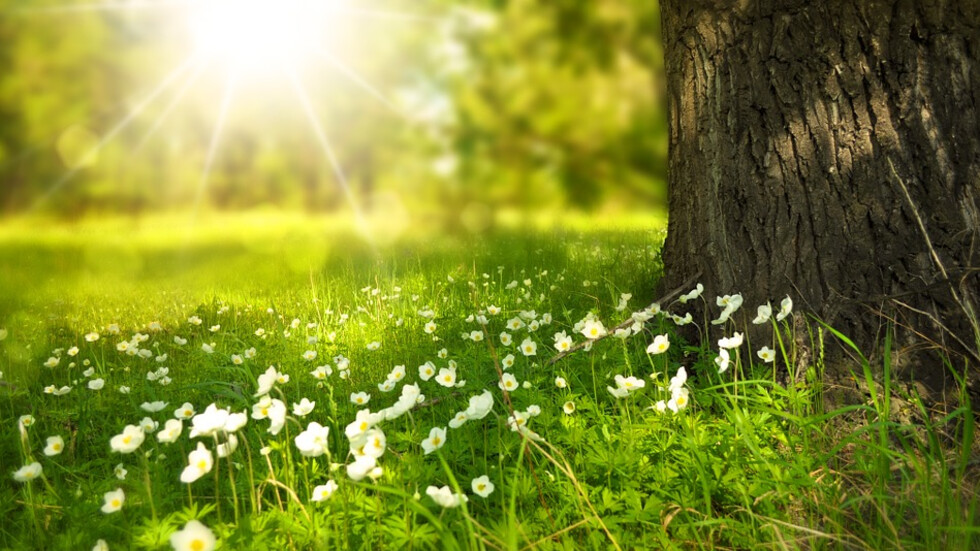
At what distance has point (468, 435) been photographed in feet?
5.44

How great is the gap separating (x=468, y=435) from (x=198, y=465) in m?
0.67

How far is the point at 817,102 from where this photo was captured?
6.38 ft

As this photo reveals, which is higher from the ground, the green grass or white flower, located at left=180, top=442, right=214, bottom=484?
white flower, located at left=180, top=442, right=214, bottom=484

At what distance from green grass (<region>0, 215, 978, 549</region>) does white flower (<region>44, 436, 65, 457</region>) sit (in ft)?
0.20

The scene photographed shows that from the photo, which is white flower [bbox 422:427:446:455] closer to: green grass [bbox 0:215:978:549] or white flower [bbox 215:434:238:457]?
green grass [bbox 0:215:978:549]

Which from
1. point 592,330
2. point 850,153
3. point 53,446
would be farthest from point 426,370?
point 850,153

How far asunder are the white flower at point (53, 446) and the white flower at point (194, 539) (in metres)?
0.69

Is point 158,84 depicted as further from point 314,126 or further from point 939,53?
point 939,53

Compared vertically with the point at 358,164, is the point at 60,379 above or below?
below

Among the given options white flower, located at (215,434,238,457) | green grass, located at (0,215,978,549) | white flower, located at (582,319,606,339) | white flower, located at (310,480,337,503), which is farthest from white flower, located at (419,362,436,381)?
white flower, located at (215,434,238,457)

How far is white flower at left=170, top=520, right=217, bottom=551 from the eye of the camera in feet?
3.32

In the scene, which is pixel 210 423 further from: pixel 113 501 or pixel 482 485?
pixel 482 485

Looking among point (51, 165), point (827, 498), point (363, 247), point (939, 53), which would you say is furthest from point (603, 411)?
point (51, 165)

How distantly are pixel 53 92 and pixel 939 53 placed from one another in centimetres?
606
